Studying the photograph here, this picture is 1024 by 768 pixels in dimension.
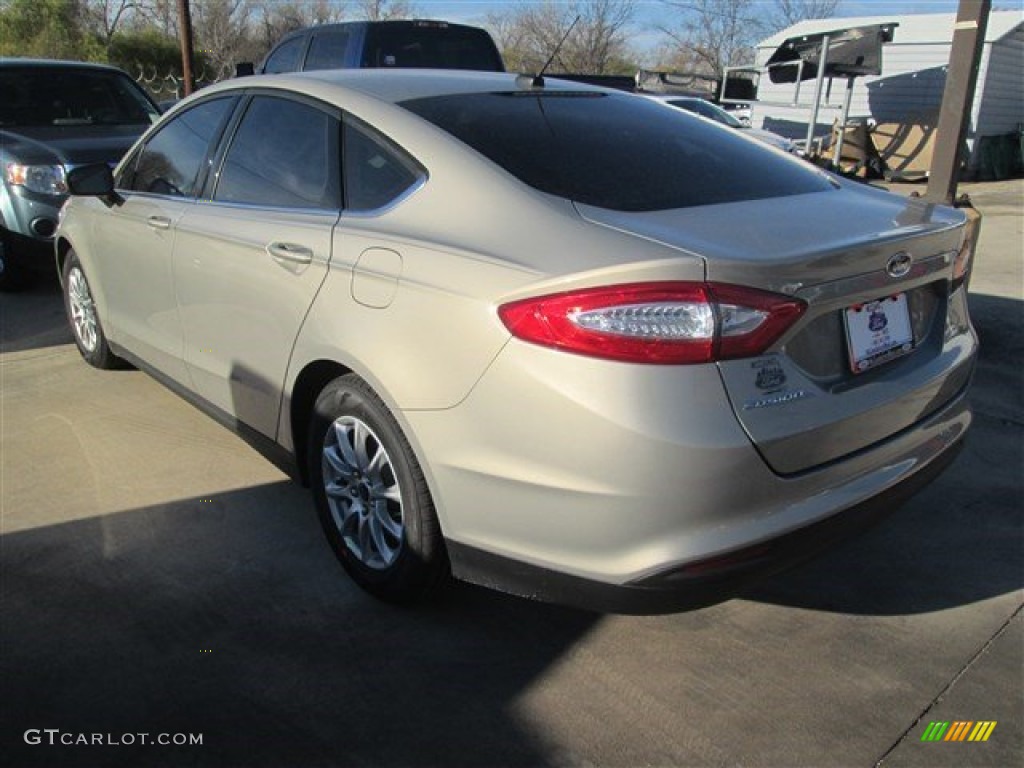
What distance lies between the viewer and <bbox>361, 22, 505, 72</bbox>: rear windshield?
27.2 ft

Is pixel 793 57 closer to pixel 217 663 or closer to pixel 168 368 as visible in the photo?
pixel 168 368

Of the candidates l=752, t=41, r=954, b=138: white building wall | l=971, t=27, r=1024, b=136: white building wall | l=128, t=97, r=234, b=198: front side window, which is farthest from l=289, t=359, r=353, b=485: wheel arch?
l=971, t=27, r=1024, b=136: white building wall

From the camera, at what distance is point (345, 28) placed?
27.8 feet

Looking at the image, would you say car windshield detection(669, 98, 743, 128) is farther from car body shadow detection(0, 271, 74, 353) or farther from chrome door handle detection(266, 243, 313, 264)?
chrome door handle detection(266, 243, 313, 264)

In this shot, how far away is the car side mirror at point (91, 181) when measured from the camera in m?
4.04

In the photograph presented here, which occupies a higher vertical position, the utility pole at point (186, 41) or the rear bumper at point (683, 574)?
the utility pole at point (186, 41)

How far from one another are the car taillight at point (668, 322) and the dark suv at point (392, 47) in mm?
6611

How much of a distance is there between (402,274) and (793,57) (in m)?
17.6

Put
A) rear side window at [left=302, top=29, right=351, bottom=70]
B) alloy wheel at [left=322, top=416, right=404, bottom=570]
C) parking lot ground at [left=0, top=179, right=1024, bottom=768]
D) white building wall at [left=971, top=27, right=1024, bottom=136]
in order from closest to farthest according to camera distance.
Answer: parking lot ground at [left=0, top=179, right=1024, bottom=768], alloy wheel at [left=322, top=416, right=404, bottom=570], rear side window at [left=302, top=29, right=351, bottom=70], white building wall at [left=971, top=27, right=1024, bottom=136]

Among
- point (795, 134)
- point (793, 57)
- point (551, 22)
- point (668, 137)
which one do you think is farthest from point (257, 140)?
point (551, 22)

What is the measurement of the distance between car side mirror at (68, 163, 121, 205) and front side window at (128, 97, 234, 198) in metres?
0.13

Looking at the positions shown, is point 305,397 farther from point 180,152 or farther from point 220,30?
point 220,30

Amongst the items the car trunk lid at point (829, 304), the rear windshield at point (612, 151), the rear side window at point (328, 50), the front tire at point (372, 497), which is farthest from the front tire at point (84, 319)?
the rear side window at point (328, 50)

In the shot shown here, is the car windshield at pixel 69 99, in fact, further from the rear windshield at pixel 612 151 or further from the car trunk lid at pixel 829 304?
the car trunk lid at pixel 829 304
